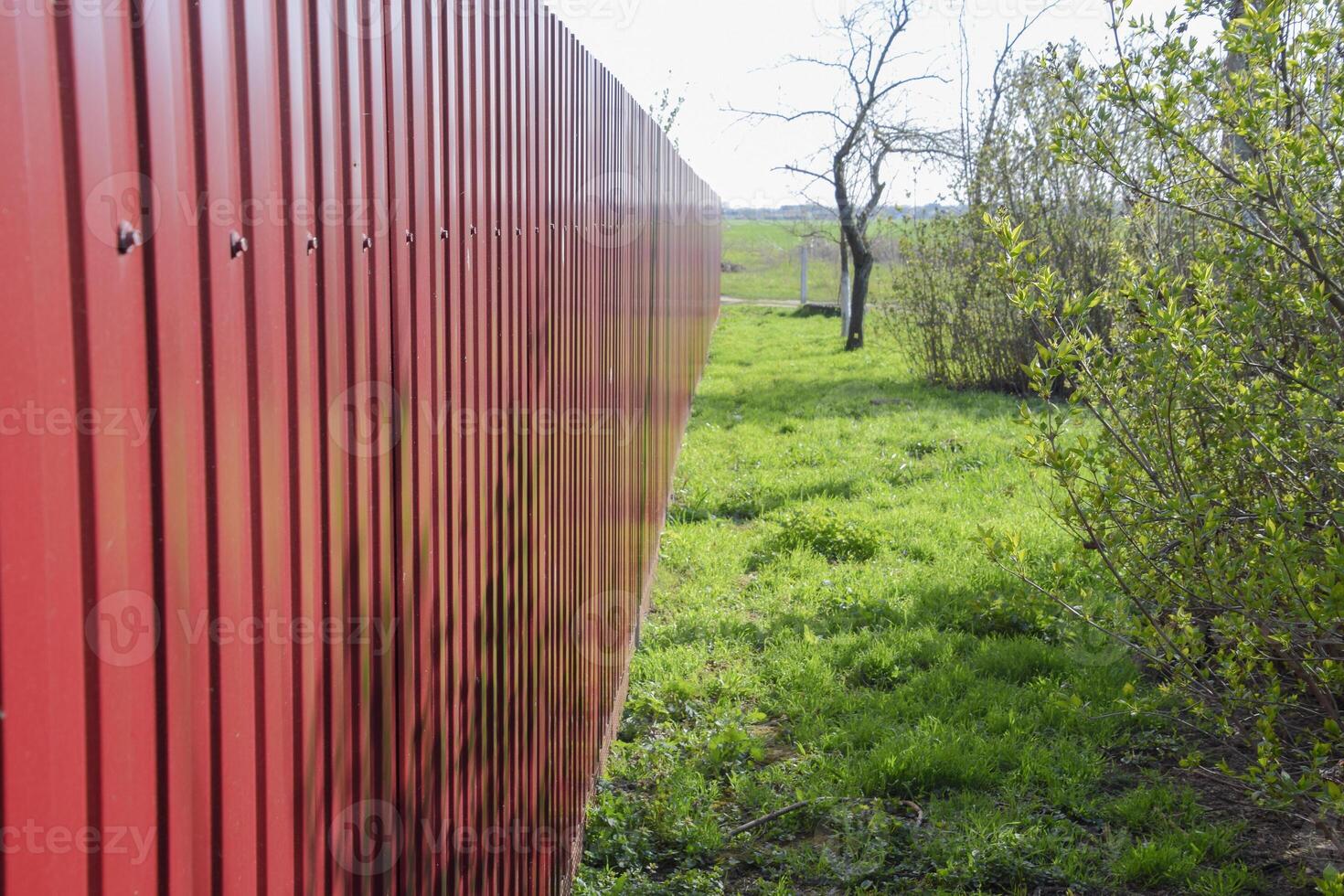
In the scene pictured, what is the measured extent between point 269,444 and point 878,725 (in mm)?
3930

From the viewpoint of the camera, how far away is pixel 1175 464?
3705 mm

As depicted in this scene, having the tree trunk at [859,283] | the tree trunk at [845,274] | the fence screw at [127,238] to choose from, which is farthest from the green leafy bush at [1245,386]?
the tree trunk at [845,274]

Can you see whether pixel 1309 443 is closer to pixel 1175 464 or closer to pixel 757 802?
pixel 1175 464

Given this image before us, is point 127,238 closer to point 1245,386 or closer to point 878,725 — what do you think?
point 1245,386

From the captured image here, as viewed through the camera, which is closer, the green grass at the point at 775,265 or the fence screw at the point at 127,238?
the fence screw at the point at 127,238

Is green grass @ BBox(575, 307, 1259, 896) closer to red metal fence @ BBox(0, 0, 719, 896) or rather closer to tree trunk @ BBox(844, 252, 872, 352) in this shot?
red metal fence @ BBox(0, 0, 719, 896)

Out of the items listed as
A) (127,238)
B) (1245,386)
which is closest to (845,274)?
(1245,386)

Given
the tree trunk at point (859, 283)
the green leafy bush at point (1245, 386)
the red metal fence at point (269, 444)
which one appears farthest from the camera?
the tree trunk at point (859, 283)

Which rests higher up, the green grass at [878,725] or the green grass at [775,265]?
the green grass at [775,265]

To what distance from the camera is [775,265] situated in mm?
48469

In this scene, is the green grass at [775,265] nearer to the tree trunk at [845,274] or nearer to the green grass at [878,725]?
the tree trunk at [845,274]

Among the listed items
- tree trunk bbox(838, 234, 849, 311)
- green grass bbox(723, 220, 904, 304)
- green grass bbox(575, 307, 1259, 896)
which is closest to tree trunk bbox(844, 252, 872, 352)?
tree trunk bbox(838, 234, 849, 311)

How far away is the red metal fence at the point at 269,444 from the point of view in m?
0.95

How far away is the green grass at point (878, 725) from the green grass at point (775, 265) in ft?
66.0
